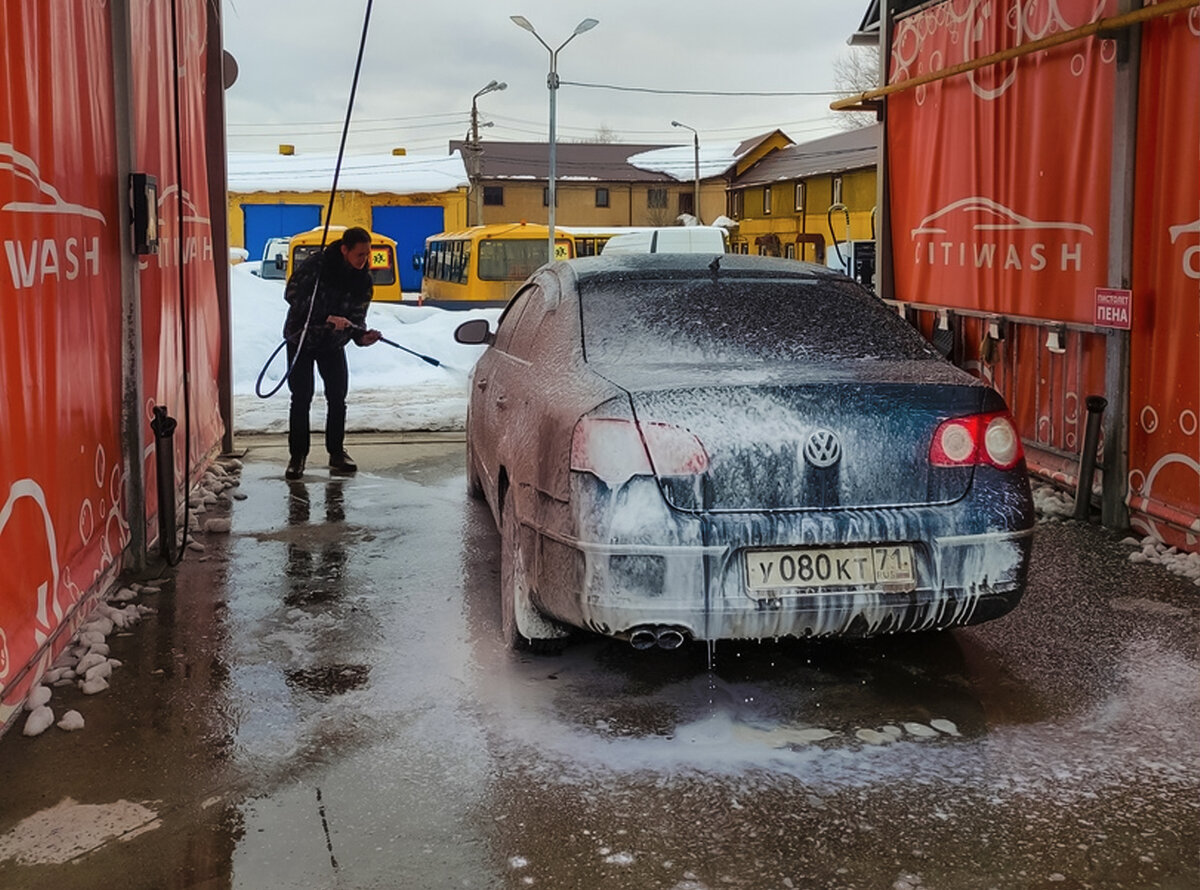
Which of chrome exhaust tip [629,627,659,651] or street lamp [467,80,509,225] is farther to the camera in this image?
street lamp [467,80,509,225]

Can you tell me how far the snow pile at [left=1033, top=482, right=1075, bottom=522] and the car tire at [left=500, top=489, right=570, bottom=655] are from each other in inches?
140

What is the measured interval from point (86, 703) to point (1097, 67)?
6314 mm

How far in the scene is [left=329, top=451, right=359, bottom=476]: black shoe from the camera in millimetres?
9219

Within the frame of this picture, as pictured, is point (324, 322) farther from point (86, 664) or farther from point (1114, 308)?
point (1114, 308)

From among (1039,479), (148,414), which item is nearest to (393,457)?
(148,414)

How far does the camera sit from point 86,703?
443 cm

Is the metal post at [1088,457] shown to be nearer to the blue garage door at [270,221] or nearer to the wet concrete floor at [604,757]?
the wet concrete floor at [604,757]

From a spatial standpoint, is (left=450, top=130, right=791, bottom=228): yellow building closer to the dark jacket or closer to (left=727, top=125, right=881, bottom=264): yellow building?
(left=727, top=125, right=881, bottom=264): yellow building

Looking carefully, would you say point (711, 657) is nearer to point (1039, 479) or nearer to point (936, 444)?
point (936, 444)

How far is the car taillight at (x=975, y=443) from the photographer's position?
167 inches

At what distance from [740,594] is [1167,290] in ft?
12.4

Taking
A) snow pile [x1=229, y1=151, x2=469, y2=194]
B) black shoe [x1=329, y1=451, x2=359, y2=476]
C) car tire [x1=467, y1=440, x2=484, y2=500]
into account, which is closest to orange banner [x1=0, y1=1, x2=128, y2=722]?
car tire [x1=467, y1=440, x2=484, y2=500]

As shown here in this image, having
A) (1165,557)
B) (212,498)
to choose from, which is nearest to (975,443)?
(1165,557)

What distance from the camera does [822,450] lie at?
13.6 feet
